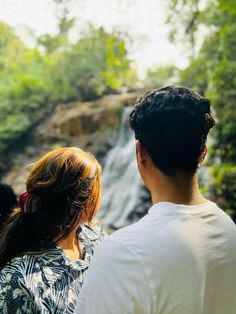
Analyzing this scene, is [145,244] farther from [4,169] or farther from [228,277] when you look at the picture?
[4,169]

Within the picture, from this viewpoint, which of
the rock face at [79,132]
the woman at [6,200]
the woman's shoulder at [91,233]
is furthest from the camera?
the rock face at [79,132]

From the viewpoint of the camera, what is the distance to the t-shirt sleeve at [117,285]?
1102mm

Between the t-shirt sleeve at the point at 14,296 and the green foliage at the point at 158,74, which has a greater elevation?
the t-shirt sleeve at the point at 14,296

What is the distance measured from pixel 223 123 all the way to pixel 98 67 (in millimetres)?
9319

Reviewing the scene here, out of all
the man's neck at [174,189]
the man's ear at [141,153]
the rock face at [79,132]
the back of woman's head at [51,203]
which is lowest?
the rock face at [79,132]

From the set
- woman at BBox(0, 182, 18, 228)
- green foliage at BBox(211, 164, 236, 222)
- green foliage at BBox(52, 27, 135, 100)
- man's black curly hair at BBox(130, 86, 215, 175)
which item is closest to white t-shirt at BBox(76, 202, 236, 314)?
man's black curly hair at BBox(130, 86, 215, 175)

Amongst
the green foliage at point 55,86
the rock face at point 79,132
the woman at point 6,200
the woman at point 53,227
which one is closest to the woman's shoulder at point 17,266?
the woman at point 53,227

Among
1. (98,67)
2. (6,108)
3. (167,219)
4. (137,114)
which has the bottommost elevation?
(6,108)

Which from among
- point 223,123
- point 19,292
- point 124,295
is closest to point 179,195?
point 124,295

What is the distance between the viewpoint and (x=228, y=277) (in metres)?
1.27

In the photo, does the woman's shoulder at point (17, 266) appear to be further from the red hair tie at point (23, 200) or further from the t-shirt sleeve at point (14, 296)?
the red hair tie at point (23, 200)

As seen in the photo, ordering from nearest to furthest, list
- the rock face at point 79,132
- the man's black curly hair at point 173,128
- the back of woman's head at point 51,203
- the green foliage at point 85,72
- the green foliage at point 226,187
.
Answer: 1. the man's black curly hair at point 173,128
2. the back of woman's head at point 51,203
3. the green foliage at point 226,187
4. the rock face at point 79,132
5. the green foliage at point 85,72

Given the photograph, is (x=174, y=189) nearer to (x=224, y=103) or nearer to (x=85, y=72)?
(x=224, y=103)

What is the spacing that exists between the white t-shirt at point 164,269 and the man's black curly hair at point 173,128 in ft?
0.44
